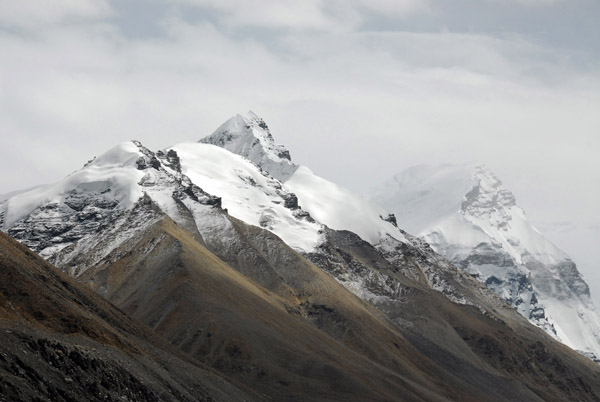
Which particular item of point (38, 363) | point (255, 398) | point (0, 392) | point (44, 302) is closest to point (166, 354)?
point (255, 398)

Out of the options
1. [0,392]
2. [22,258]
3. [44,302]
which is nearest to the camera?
[0,392]

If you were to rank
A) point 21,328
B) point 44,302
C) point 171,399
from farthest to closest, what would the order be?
point 44,302 → point 171,399 → point 21,328

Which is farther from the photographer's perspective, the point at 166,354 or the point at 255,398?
the point at 255,398

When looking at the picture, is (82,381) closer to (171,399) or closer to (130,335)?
(171,399)

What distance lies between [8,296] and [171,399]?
2611 cm

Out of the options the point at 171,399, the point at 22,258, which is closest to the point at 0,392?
the point at 171,399

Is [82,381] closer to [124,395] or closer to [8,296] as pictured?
[124,395]

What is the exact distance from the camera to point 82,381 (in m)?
117

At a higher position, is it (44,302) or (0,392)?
(44,302)

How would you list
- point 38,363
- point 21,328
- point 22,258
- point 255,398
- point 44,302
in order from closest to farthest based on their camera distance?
1. point 38,363
2. point 21,328
3. point 44,302
4. point 22,258
5. point 255,398

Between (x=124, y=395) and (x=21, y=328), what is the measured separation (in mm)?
14125

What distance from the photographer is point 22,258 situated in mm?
170625

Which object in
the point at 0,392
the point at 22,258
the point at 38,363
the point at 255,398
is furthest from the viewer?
the point at 255,398

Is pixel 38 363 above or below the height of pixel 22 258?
below
